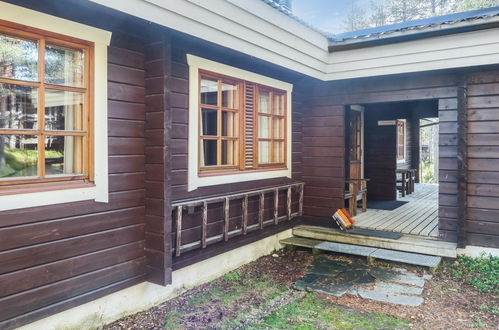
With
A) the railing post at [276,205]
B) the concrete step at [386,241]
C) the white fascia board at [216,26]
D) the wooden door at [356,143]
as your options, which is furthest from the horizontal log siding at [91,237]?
the wooden door at [356,143]

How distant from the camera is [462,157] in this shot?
4406mm

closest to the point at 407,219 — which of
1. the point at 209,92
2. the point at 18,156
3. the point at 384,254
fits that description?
the point at 384,254

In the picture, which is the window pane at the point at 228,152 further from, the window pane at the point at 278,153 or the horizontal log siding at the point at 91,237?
the horizontal log siding at the point at 91,237

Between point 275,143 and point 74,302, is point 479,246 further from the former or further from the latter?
point 74,302

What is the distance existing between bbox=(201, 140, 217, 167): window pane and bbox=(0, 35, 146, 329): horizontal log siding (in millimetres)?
813

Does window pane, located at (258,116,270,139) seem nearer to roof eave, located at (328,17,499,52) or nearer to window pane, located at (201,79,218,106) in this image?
window pane, located at (201,79,218,106)

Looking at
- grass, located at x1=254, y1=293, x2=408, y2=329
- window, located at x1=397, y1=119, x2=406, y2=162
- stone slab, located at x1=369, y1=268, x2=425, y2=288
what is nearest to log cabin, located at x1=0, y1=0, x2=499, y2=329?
stone slab, located at x1=369, y1=268, x2=425, y2=288

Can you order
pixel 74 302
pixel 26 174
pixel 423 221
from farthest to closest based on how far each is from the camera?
pixel 423 221
pixel 74 302
pixel 26 174

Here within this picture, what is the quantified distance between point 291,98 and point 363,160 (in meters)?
3.36

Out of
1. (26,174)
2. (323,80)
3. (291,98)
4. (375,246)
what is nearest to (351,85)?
(323,80)

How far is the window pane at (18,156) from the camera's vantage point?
243cm

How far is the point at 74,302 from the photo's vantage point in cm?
279

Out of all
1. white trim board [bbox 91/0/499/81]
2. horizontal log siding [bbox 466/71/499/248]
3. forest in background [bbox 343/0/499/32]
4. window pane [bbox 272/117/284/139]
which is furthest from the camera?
forest in background [bbox 343/0/499/32]

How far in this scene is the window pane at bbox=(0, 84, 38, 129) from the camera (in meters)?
2.42
